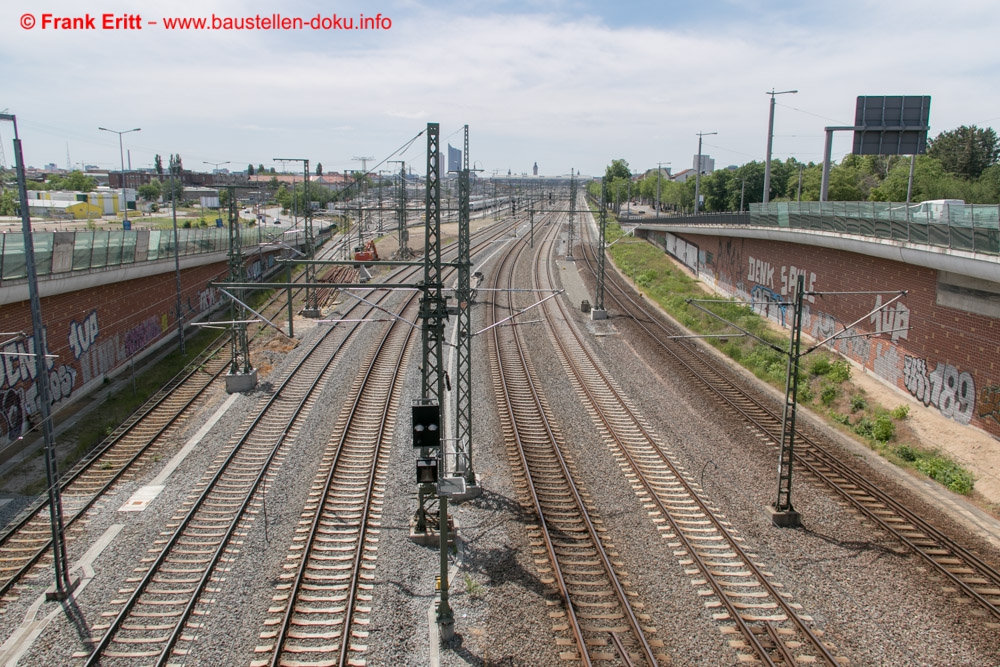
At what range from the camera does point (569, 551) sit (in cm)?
1459

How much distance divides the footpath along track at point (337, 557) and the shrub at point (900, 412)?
1503 centimetres

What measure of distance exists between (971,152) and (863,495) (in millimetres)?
61608

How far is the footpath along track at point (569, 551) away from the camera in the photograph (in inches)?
457

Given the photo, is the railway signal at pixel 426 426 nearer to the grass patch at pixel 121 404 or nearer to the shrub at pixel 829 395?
the grass patch at pixel 121 404

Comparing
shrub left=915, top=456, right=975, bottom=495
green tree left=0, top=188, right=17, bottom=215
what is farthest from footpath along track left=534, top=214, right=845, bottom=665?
green tree left=0, top=188, right=17, bottom=215

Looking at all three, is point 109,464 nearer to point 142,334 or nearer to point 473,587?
point 473,587

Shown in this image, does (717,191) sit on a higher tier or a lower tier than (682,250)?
higher

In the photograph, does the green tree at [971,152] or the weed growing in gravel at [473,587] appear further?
the green tree at [971,152]

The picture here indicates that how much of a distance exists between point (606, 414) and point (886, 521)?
903 centimetres

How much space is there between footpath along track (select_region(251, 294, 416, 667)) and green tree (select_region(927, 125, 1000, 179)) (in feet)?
211

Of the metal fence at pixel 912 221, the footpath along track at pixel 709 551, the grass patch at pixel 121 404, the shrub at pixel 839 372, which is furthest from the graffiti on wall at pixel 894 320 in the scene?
the grass patch at pixel 121 404

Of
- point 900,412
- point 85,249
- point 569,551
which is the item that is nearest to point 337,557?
point 569,551

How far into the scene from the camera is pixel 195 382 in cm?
2725

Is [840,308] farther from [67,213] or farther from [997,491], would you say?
[67,213]
